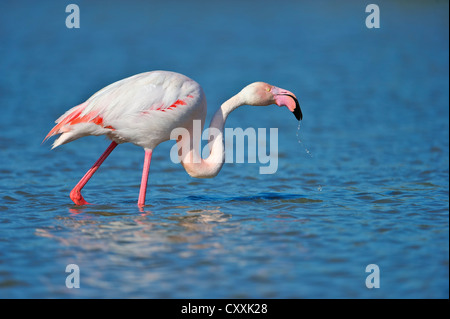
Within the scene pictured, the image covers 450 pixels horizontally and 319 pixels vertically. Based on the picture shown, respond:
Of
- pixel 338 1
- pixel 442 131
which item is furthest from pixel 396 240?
pixel 338 1

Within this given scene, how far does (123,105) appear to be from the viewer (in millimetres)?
7312

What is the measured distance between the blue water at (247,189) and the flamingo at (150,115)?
71 centimetres

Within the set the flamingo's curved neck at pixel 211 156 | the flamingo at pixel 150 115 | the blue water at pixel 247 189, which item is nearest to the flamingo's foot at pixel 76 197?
the blue water at pixel 247 189

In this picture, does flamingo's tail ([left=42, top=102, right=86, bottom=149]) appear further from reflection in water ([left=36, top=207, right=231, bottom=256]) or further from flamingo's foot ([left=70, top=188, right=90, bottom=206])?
reflection in water ([left=36, top=207, right=231, bottom=256])

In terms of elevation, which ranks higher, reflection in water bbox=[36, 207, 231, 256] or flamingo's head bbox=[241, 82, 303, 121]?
flamingo's head bbox=[241, 82, 303, 121]

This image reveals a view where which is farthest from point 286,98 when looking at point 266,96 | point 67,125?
point 67,125

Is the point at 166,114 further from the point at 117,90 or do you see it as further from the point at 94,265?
the point at 94,265

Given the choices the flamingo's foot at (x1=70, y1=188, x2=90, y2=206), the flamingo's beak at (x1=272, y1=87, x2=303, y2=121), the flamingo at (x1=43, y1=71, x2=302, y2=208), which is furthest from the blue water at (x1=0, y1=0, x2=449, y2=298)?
the flamingo's beak at (x1=272, y1=87, x2=303, y2=121)

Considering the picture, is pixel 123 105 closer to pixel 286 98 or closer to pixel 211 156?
pixel 211 156

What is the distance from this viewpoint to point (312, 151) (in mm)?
11312

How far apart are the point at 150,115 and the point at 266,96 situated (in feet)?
4.55

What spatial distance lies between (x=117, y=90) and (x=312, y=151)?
4.75m

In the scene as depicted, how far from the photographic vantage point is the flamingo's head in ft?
25.1

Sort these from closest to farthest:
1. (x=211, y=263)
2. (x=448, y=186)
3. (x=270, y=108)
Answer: (x=211, y=263)
(x=448, y=186)
(x=270, y=108)
